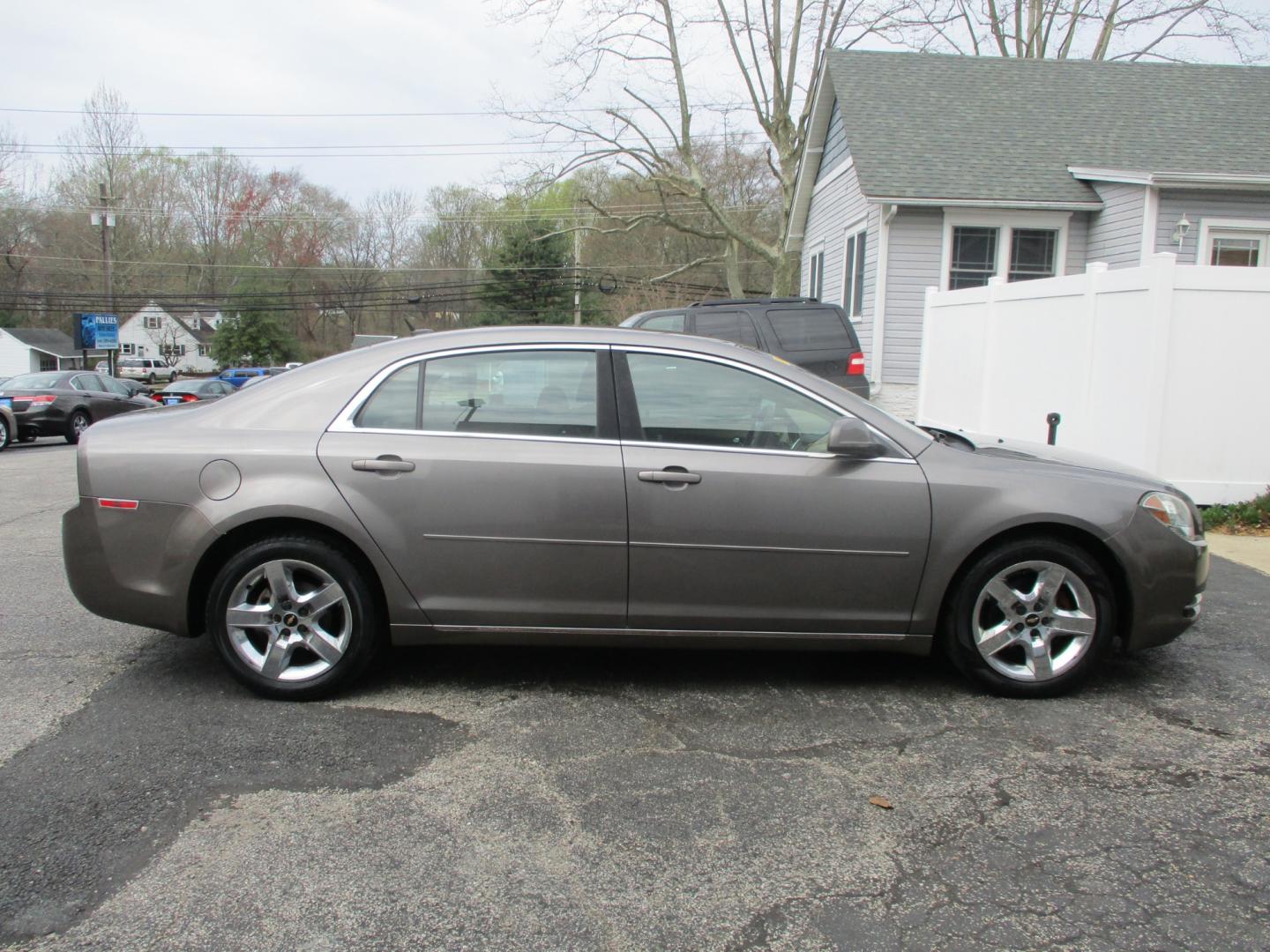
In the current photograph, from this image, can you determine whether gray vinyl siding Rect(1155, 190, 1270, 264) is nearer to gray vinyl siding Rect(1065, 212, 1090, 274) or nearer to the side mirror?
gray vinyl siding Rect(1065, 212, 1090, 274)

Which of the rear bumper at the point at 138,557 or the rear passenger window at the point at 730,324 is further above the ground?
the rear passenger window at the point at 730,324

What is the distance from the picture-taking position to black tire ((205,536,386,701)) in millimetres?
3961

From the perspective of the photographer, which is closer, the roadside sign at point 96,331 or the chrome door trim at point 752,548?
the chrome door trim at point 752,548

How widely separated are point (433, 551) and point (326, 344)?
207 ft

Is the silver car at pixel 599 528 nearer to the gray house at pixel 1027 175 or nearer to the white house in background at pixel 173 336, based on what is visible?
the gray house at pixel 1027 175

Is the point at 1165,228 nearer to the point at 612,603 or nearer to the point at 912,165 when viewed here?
the point at 912,165

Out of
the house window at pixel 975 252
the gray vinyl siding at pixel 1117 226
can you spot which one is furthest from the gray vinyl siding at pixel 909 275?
the gray vinyl siding at pixel 1117 226

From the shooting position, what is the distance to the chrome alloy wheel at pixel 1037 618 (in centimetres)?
406

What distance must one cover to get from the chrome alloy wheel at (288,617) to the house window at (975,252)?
13.6 m

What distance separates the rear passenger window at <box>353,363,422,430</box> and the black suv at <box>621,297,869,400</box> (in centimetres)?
707

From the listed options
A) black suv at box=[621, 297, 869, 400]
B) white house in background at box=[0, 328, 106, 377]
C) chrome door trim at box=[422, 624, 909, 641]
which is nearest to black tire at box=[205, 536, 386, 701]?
chrome door trim at box=[422, 624, 909, 641]

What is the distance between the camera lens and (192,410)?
4.28 meters

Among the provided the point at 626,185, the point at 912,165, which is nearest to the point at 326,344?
the point at 626,185

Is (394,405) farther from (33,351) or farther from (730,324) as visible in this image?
(33,351)
